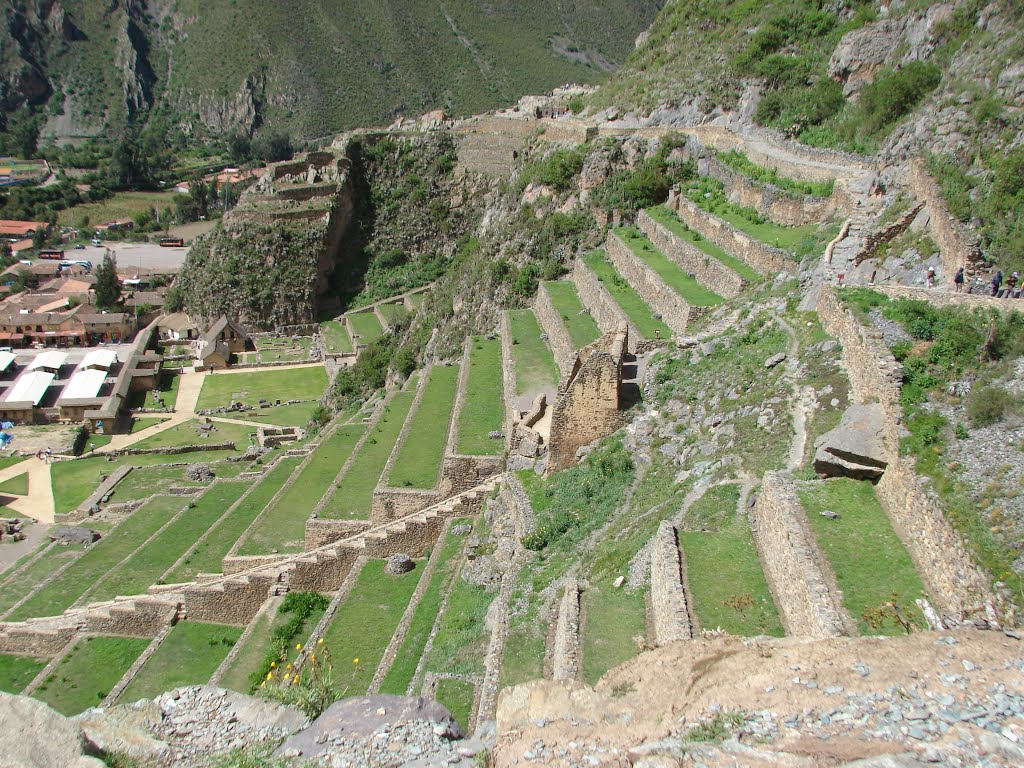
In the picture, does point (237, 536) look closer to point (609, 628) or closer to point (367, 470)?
point (367, 470)

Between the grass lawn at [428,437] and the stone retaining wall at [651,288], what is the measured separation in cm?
724

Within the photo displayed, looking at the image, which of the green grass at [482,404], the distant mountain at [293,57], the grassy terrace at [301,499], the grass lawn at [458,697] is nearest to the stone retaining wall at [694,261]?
the green grass at [482,404]

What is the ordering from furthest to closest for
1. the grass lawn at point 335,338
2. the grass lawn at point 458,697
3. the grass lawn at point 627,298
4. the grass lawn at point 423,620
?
the grass lawn at point 335,338 < the grass lawn at point 627,298 < the grass lawn at point 423,620 < the grass lawn at point 458,697

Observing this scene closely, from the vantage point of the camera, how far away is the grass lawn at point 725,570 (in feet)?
37.0

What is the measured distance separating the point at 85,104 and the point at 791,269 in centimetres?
15413

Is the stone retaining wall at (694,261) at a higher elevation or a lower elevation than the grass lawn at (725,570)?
higher

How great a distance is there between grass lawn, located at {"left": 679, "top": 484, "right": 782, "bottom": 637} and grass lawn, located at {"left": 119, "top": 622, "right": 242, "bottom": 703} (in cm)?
1223

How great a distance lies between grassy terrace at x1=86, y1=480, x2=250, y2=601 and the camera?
2327 cm

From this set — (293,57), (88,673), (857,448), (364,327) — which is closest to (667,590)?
(857,448)

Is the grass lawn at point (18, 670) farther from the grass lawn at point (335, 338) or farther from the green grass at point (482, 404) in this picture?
→ the grass lawn at point (335, 338)

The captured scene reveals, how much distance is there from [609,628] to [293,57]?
139 metres

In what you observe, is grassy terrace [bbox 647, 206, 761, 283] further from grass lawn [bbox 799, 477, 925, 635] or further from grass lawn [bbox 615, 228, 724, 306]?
grass lawn [bbox 799, 477, 925, 635]

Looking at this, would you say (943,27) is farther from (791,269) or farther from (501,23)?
→ (501,23)

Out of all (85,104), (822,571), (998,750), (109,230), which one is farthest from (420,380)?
(85,104)
